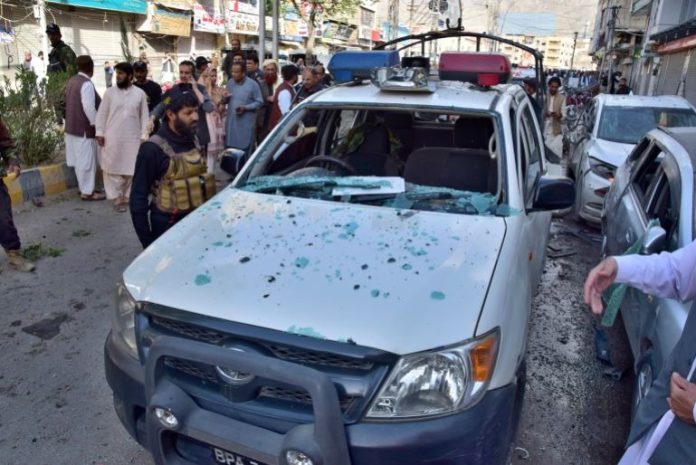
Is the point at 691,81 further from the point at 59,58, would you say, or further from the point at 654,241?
the point at 654,241

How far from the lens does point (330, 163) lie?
3541 millimetres

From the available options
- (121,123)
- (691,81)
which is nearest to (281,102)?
A: (121,123)

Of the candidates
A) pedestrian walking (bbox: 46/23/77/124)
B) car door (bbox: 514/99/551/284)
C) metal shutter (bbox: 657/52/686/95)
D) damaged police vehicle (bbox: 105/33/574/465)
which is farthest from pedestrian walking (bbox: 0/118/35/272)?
metal shutter (bbox: 657/52/686/95)

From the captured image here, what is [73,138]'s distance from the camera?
6461 mm

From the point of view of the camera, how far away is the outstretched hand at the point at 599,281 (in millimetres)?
1816

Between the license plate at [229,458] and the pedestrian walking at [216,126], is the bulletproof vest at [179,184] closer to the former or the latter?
the license plate at [229,458]

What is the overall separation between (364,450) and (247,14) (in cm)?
3119

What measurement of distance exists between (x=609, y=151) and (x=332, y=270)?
5.39 metres

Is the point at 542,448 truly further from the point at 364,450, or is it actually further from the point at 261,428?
the point at 261,428

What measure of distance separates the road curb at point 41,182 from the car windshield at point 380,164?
4069 mm

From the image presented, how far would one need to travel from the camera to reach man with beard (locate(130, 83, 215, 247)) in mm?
3273

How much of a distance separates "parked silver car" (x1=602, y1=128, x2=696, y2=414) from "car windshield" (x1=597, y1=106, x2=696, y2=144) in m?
2.62

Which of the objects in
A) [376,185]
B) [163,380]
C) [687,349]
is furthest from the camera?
[376,185]

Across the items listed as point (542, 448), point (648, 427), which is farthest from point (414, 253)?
point (542, 448)
